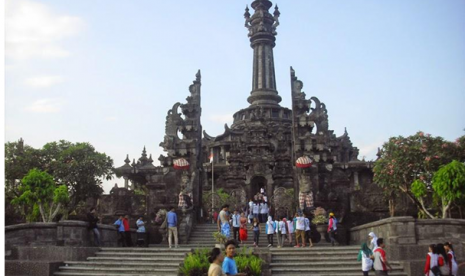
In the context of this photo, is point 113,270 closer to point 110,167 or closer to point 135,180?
point 110,167

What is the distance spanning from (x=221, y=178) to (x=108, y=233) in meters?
25.5

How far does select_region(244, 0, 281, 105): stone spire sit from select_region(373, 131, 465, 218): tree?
89.3 ft

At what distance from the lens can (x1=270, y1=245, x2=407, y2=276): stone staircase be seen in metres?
14.8

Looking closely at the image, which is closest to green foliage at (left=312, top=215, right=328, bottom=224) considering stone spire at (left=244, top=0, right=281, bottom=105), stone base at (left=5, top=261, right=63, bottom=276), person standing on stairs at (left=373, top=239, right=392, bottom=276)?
person standing on stairs at (left=373, top=239, right=392, bottom=276)

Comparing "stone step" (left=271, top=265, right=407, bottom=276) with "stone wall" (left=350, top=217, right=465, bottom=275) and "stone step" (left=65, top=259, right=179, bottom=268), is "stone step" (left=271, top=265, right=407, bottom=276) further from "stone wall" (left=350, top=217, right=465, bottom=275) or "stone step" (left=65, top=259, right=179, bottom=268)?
"stone step" (left=65, top=259, right=179, bottom=268)

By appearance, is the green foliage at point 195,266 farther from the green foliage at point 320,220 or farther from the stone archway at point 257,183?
the stone archway at point 257,183

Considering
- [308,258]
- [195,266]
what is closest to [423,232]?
[308,258]

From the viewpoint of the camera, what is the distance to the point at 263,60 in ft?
169

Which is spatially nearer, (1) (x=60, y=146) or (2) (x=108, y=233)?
(2) (x=108, y=233)

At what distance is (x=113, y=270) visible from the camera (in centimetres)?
1562

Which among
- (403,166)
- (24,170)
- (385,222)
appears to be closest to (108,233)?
(385,222)

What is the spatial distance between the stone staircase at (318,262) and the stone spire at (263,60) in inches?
1406

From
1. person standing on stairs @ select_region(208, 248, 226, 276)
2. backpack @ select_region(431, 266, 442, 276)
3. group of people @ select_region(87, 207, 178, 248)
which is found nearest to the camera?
person standing on stairs @ select_region(208, 248, 226, 276)

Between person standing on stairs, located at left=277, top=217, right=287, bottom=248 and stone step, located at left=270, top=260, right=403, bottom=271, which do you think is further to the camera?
person standing on stairs, located at left=277, top=217, right=287, bottom=248
